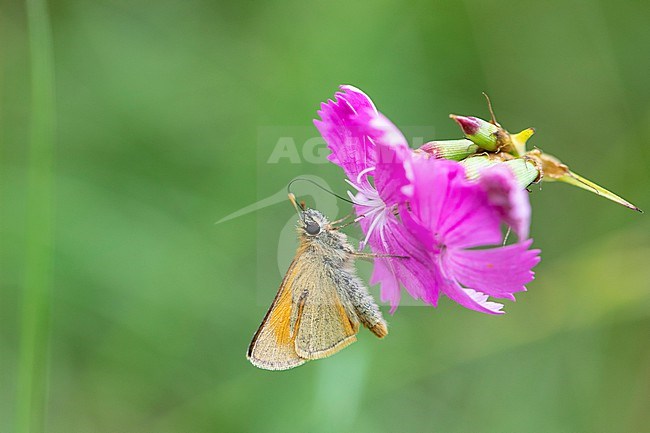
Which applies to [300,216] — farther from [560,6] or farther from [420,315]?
[560,6]

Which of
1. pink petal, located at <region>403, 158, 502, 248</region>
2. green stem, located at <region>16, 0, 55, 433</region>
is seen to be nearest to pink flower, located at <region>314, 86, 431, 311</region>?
pink petal, located at <region>403, 158, 502, 248</region>

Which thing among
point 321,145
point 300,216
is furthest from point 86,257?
point 300,216

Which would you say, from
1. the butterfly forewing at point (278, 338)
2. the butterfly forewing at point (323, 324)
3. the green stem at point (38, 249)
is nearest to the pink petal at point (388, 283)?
the butterfly forewing at point (323, 324)

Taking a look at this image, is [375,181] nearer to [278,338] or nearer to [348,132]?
[348,132]

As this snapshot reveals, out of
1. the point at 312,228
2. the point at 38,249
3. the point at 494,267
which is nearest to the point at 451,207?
the point at 494,267

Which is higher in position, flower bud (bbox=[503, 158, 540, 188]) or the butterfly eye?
flower bud (bbox=[503, 158, 540, 188])

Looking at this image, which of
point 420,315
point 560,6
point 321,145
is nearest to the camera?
point 321,145

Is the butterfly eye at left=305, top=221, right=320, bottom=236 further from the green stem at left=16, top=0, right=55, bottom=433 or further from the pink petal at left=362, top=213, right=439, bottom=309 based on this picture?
the green stem at left=16, top=0, right=55, bottom=433
